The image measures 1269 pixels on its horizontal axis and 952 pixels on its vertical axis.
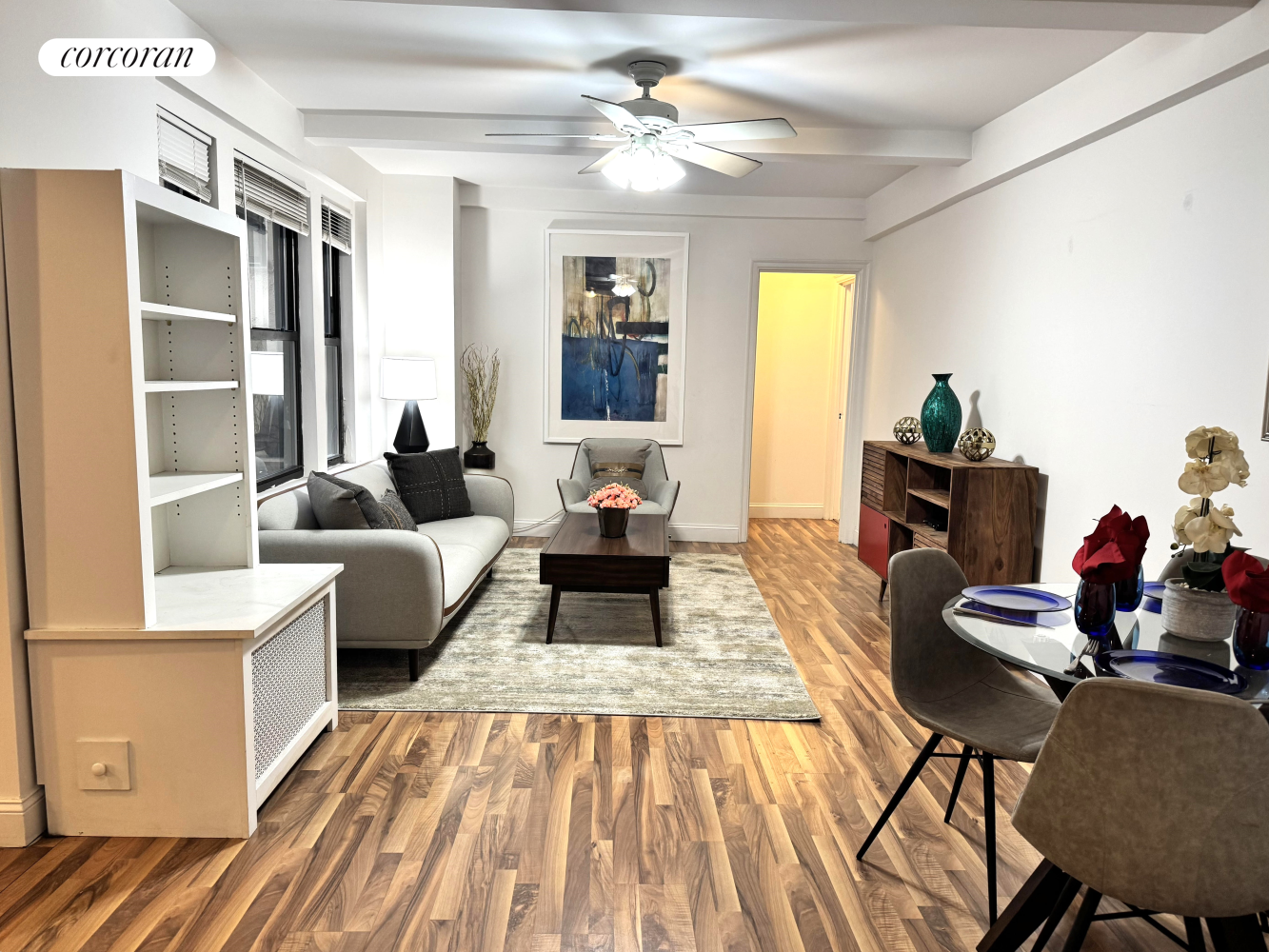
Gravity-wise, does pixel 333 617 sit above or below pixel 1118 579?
below

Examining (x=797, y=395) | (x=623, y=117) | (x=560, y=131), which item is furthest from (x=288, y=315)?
(x=797, y=395)

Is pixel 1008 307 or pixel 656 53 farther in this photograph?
pixel 1008 307

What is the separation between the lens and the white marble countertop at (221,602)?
2221 millimetres

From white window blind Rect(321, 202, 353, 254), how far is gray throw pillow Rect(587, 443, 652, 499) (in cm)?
215

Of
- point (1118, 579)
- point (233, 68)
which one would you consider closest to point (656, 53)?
point (233, 68)

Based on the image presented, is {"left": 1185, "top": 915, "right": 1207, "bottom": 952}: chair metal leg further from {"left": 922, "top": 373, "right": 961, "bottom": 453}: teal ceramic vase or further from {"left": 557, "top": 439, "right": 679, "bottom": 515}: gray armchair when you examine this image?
{"left": 557, "top": 439, "right": 679, "bottom": 515}: gray armchair

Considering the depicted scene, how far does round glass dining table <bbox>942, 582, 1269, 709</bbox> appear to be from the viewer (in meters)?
1.66

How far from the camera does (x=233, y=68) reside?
3459 millimetres

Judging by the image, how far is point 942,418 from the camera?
14.8 feet

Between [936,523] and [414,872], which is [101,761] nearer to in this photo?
[414,872]

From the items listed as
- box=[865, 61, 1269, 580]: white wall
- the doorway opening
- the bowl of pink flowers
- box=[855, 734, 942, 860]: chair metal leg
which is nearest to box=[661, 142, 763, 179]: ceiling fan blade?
box=[865, 61, 1269, 580]: white wall

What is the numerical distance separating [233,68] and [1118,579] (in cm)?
373

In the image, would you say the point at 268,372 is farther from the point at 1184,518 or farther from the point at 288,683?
the point at 1184,518

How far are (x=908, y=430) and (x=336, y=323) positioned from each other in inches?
142
